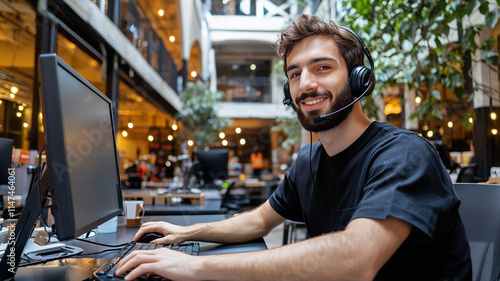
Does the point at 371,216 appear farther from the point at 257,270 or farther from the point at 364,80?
the point at 364,80

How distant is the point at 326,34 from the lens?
41.9 inches

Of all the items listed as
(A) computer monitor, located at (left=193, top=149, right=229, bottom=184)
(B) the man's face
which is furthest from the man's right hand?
(A) computer monitor, located at (left=193, top=149, right=229, bottom=184)

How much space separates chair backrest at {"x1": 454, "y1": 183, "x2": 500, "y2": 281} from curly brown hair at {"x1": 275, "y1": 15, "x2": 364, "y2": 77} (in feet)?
1.79

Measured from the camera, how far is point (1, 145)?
59.6 inches

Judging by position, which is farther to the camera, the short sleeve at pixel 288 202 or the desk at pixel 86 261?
the short sleeve at pixel 288 202

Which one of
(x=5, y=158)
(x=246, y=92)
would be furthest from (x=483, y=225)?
(x=246, y=92)

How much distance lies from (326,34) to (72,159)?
0.76m

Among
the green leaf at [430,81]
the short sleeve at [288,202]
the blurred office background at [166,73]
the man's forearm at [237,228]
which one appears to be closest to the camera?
the man's forearm at [237,228]

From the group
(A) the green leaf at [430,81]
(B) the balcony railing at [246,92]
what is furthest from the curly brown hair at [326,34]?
(B) the balcony railing at [246,92]

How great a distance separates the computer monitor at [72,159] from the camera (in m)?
0.66

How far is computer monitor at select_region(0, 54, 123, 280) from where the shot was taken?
2.17 feet

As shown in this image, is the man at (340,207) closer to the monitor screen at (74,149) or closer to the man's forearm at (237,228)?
the man's forearm at (237,228)

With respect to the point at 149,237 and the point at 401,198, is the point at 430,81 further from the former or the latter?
the point at 149,237

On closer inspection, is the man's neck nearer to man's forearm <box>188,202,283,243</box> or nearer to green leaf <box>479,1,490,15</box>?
man's forearm <box>188,202,283,243</box>
